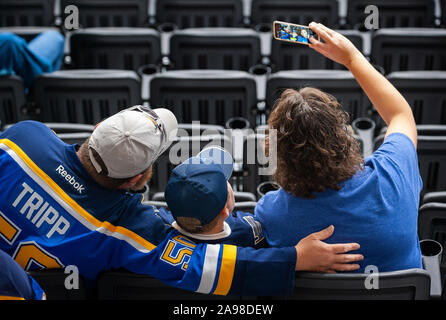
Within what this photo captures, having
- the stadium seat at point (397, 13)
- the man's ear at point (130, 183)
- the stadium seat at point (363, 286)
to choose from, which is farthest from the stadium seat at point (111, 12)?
the stadium seat at point (363, 286)

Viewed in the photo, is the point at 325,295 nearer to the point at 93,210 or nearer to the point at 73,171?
the point at 93,210

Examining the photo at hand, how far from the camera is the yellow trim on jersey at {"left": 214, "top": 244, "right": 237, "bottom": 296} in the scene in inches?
60.6

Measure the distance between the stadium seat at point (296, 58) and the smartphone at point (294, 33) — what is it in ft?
3.57

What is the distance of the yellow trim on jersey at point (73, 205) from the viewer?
1631mm

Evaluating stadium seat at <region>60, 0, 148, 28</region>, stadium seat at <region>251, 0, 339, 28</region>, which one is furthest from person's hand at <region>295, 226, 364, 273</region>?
stadium seat at <region>60, 0, 148, 28</region>

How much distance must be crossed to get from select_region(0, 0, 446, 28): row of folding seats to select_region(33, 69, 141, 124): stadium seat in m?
1.10

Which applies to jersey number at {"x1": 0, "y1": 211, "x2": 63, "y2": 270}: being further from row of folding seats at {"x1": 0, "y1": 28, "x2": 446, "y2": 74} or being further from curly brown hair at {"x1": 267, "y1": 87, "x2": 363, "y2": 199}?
row of folding seats at {"x1": 0, "y1": 28, "x2": 446, "y2": 74}

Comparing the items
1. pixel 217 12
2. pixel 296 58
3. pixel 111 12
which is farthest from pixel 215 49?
A: pixel 111 12

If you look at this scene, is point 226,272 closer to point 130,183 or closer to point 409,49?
point 130,183

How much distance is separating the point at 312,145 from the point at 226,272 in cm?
43

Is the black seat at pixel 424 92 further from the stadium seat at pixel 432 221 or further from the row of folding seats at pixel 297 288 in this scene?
the row of folding seats at pixel 297 288
